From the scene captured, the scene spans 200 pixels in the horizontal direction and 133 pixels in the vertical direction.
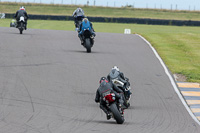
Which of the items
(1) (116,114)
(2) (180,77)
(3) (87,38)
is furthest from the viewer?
(3) (87,38)

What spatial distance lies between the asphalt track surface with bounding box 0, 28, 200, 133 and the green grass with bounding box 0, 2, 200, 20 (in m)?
40.8

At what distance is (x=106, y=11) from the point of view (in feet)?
238

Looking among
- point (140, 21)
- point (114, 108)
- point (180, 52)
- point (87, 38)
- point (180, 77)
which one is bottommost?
point (140, 21)

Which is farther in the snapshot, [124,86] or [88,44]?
[88,44]

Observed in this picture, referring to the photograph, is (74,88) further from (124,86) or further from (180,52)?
(180,52)

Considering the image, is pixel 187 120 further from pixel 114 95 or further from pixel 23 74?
pixel 23 74

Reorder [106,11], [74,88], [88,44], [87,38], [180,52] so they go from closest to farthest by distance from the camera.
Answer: [74,88] → [87,38] → [88,44] → [180,52] → [106,11]

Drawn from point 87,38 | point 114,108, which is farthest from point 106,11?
point 114,108

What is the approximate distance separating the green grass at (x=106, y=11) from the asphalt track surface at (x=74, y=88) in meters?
40.8

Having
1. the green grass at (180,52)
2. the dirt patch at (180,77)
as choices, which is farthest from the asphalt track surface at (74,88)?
the green grass at (180,52)

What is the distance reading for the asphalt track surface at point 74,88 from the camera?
12359mm

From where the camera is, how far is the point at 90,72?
66.5 ft

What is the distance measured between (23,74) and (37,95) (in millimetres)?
3217

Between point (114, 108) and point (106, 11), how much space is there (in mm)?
61026
